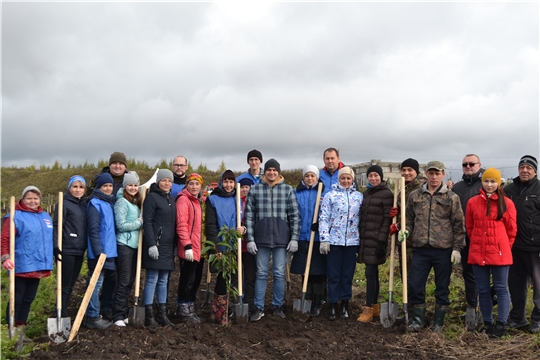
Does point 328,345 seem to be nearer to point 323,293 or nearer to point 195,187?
point 323,293

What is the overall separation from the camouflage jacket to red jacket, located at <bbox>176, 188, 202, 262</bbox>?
2.51 metres

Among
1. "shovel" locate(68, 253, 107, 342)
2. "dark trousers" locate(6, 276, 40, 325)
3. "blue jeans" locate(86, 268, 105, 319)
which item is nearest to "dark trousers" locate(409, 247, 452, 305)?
"shovel" locate(68, 253, 107, 342)

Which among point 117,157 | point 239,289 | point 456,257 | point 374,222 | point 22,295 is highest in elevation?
point 117,157

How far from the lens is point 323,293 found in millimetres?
6320

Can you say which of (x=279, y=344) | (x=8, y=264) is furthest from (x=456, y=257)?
(x=8, y=264)

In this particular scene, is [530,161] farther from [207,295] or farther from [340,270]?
[207,295]

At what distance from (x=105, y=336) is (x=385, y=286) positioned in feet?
14.6

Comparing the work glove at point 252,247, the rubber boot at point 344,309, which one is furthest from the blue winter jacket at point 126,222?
the rubber boot at point 344,309

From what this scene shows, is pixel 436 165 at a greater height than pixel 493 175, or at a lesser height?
greater

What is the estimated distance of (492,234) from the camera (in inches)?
198

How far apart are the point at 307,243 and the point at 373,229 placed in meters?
0.93

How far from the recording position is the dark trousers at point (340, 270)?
19.3ft

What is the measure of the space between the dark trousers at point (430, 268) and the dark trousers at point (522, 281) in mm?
776

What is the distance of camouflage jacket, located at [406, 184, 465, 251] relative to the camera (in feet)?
17.4
